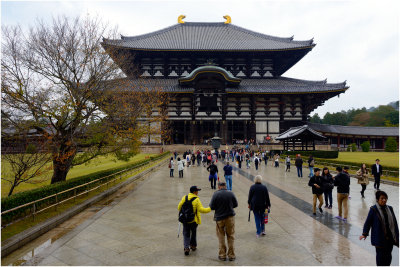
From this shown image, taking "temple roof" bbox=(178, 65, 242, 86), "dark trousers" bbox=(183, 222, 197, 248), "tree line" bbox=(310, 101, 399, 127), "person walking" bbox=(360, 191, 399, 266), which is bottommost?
"dark trousers" bbox=(183, 222, 197, 248)

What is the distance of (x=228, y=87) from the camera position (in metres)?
41.9

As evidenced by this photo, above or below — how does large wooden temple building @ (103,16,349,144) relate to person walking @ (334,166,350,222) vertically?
above

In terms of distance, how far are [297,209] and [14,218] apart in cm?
972

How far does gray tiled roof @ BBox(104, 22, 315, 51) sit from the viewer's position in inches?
1694

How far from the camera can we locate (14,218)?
7.78 m

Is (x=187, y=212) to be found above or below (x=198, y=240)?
above

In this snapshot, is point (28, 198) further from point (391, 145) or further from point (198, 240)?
point (391, 145)

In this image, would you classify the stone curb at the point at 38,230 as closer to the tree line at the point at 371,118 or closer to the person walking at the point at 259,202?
the person walking at the point at 259,202

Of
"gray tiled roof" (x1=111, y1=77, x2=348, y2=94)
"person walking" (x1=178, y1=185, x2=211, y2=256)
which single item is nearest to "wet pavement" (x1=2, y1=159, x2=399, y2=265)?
"person walking" (x1=178, y1=185, x2=211, y2=256)

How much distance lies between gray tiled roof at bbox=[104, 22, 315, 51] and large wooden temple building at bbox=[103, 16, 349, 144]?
0.18 metres

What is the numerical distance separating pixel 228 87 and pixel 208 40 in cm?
1204

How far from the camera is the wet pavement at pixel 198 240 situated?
5426 mm

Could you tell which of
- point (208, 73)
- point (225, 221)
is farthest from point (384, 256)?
point (208, 73)

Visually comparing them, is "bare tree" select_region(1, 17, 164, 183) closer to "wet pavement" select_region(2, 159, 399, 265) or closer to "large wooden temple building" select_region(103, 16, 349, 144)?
"wet pavement" select_region(2, 159, 399, 265)
